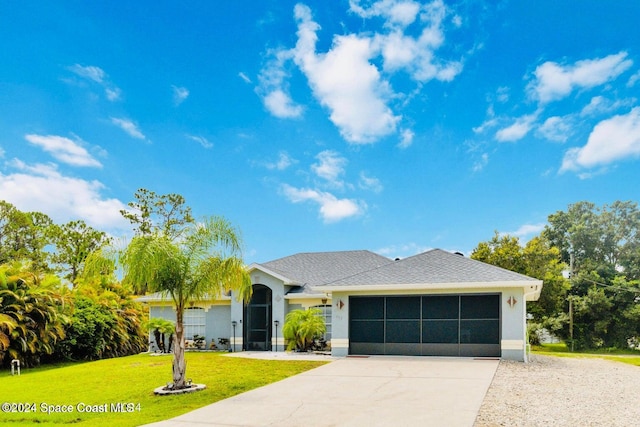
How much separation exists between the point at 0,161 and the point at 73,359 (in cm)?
982

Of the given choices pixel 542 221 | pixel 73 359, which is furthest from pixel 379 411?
pixel 542 221

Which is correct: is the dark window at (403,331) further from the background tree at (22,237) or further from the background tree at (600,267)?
the background tree at (22,237)

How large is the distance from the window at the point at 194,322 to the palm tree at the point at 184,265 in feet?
37.3

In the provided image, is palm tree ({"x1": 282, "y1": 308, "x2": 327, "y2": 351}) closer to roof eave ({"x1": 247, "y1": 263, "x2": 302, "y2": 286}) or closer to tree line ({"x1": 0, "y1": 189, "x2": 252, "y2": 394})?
roof eave ({"x1": 247, "y1": 263, "x2": 302, "y2": 286})

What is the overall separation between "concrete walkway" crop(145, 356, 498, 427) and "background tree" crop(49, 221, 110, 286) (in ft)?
91.6

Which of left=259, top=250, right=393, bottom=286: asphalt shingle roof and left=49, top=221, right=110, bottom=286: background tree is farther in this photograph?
left=49, top=221, right=110, bottom=286: background tree

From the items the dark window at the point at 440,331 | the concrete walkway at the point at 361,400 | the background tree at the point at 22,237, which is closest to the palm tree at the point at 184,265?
the concrete walkway at the point at 361,400

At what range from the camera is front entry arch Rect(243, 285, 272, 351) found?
2198cm

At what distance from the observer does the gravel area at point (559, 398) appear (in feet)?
28.6

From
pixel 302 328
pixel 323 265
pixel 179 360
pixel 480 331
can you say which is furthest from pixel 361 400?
pixel 323 265

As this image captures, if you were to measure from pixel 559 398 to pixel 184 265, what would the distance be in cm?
856

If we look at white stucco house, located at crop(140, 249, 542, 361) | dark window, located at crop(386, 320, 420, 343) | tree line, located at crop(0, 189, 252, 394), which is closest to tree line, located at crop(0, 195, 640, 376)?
tree line, located at crop(0, 189, 252, 394)

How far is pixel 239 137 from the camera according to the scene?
22766 millimetres

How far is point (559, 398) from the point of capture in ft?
35.0
